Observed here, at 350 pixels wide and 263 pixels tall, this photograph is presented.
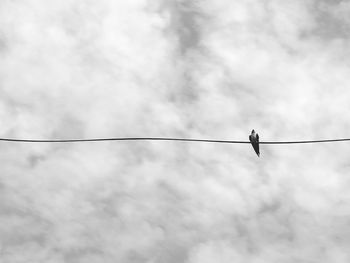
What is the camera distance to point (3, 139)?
540 inches

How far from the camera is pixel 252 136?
21.6 meters

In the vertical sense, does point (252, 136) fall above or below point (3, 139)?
above

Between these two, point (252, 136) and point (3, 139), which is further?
point (252, 136)

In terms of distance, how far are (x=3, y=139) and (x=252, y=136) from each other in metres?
11.6
